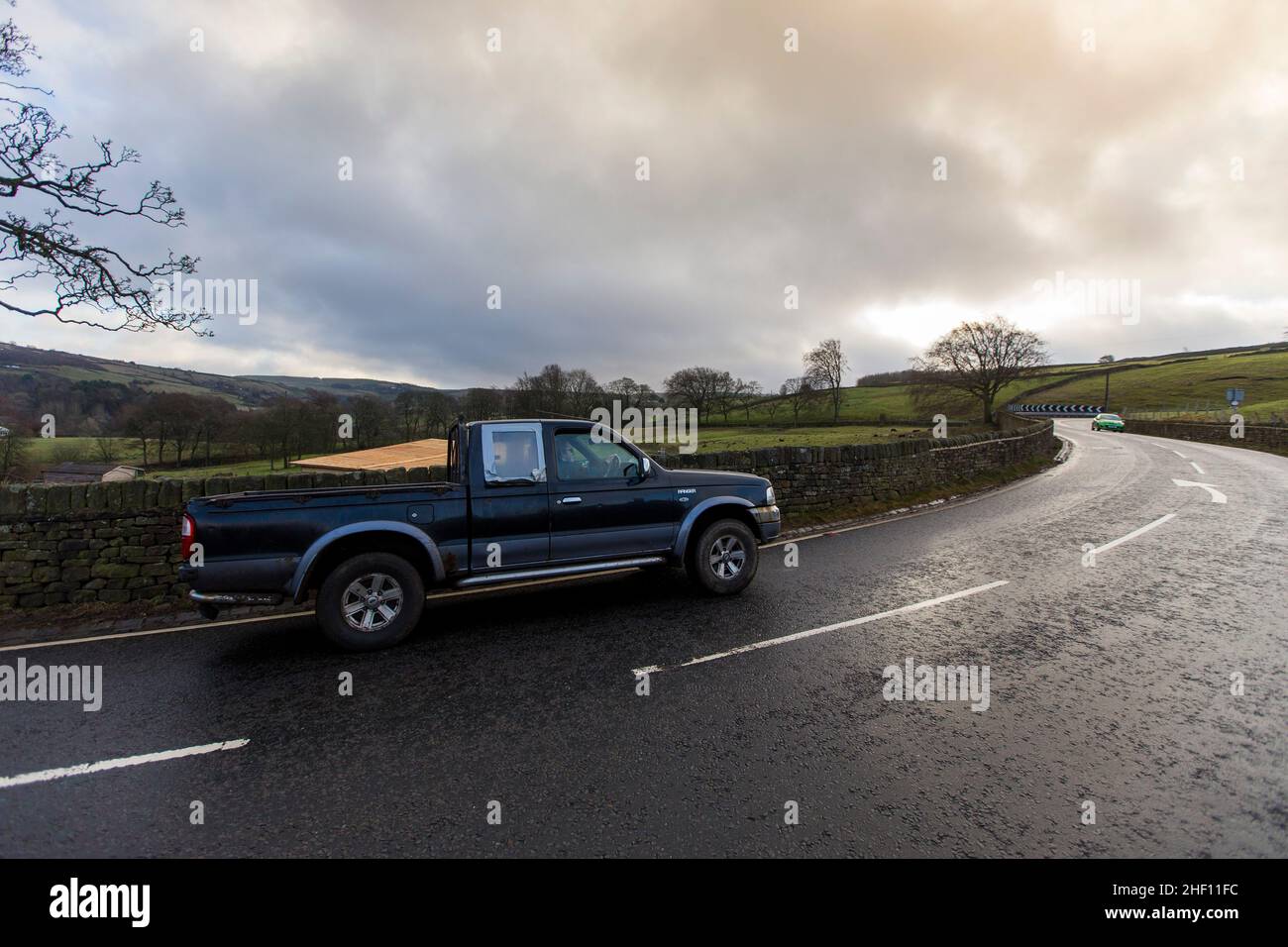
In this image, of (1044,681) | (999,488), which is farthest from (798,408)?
(1044,681)

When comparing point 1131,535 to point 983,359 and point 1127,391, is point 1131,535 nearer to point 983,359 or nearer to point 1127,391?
point 983,359

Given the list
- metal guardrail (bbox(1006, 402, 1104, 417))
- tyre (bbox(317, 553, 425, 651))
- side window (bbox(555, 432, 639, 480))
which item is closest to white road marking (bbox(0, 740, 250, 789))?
tyre (bbox(317, 553, 425, 651))

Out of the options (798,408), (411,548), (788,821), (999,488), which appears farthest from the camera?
(798,408)

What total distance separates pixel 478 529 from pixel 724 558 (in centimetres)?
281

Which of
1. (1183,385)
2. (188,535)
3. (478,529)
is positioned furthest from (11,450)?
(1183,385)

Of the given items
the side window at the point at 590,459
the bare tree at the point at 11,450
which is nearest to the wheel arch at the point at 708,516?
the side window at the point at 590,459

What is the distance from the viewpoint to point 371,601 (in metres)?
4.94

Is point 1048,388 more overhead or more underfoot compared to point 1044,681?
more overhead

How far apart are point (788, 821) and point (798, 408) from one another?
8389 cm

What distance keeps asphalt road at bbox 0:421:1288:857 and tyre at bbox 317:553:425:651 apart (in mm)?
211

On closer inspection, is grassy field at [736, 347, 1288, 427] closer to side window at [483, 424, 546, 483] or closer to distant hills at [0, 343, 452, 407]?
distant hills at [0, 343, 452, 407]

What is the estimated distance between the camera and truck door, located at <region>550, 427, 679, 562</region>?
5.81 m
